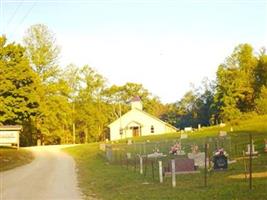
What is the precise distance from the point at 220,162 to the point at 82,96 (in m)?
83.7

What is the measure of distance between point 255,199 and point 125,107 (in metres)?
113

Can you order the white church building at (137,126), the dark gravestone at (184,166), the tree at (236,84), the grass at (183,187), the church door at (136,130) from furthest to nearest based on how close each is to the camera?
the church door at (136,130) < the white church building at (137,126) < the tree at (236,84) < the dark gravestone at (184,166) < the grass at (183,187)

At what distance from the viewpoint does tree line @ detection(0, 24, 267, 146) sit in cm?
5956

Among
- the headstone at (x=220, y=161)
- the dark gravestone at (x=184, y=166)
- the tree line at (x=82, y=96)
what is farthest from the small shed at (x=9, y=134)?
the headstone at (x=220, y=161)

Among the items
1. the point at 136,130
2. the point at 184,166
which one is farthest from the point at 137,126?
the point at 184,166

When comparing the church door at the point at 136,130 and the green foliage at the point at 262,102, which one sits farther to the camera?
the church door at the point at 136,130

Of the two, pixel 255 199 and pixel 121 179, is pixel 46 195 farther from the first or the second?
pixel 255 199

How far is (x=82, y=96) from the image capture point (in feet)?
352

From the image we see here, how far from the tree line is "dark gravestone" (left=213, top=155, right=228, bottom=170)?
117ft

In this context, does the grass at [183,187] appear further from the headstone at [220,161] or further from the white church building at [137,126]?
the white church building at [137,126]

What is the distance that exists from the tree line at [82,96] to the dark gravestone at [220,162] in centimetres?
3564

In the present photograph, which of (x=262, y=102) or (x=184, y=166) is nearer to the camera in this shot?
(x=184, y=166)

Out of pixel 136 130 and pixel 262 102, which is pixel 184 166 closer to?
pixel 262 102

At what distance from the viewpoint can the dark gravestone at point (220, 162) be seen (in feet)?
81.4
